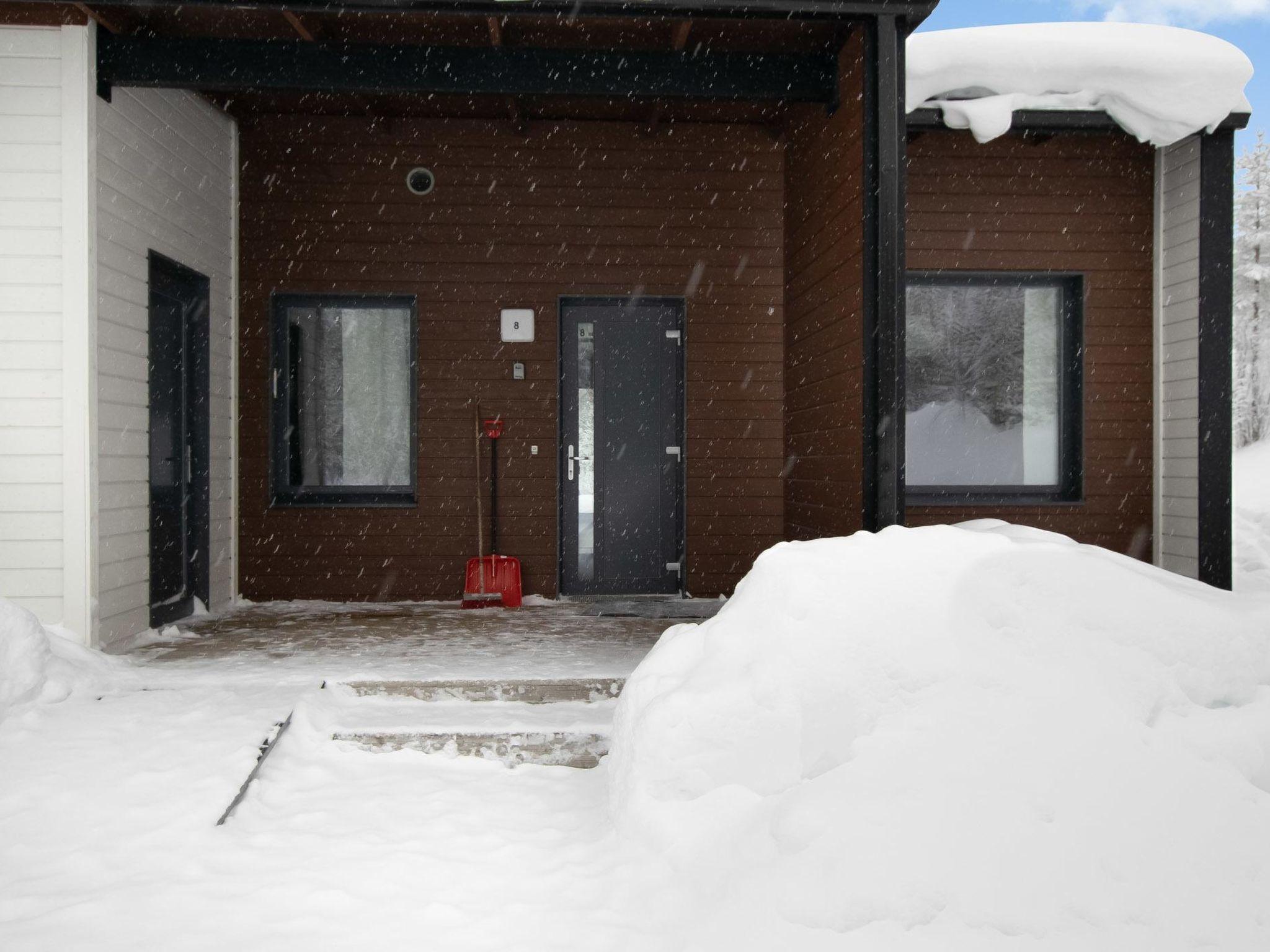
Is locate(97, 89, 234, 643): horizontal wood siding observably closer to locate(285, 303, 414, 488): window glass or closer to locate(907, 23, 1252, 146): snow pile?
locate(285, 303, 414, 488): window glass

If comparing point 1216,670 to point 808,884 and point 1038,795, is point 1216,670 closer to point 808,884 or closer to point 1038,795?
point 1038,795

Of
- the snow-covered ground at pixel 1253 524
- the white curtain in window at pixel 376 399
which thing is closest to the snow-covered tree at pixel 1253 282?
the snow-covered ground at pixel 1253 524

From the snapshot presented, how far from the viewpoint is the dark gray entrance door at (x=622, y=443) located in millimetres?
5836

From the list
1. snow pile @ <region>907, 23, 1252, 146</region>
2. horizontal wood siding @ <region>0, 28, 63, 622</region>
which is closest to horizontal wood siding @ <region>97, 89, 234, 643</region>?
horizontal wood siding @ <region>0, 28, 63, 622</region>

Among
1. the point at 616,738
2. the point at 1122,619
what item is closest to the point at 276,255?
the point at 616,738

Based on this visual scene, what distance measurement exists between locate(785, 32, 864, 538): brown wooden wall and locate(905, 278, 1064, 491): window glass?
2.90 feet

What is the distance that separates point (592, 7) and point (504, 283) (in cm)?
229

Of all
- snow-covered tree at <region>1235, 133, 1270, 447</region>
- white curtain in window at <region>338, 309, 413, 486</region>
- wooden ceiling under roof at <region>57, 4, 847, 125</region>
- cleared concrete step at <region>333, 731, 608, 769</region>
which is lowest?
cleared concrete step at <region>333, 731, 608, 769</region>

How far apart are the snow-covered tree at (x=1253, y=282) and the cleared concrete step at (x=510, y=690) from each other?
2111 centimetres

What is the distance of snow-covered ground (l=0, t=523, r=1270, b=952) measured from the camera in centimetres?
194

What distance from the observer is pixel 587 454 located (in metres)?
5.85

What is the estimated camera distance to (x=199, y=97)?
205 inches

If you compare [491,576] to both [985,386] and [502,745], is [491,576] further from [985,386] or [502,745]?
[985,386]

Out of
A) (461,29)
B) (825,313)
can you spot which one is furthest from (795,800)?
(461,29)
